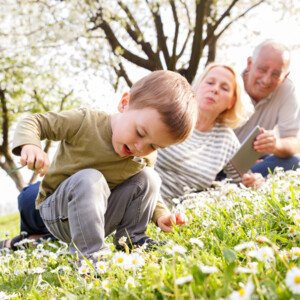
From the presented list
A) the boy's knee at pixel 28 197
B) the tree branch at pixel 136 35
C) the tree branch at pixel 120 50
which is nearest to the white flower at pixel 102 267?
the boy's knee at pixel 28 197

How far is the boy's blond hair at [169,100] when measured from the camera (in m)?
2.50

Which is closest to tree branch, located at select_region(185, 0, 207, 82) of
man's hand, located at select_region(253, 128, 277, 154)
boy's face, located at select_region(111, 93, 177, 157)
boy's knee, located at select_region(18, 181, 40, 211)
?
man's hand, located at select_region(253, 128, 277, 154)

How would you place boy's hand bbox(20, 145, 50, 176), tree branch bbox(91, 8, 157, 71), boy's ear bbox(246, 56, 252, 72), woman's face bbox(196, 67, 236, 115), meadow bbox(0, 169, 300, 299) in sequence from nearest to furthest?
meadow bbox(0, 169, 300, 299)
boy's hand bbox(20, 145, 50, 176)
woman's face bbox(196, 67, 236, 115)
boy's ear bbox(246, 56, 252, 72)
tree branch bbox(91, 8, 157, 71)

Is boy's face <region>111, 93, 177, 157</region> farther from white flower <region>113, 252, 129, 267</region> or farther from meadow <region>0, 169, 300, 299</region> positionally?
white flower <region>113, 252, 129, 267</region>

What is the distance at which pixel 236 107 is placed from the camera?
4707 millimetres

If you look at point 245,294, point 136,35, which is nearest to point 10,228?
point 245,294

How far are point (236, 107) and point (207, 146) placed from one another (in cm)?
55

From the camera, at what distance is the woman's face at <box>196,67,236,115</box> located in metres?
4.59

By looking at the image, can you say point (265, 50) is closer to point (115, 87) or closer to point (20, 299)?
point (20, 299)

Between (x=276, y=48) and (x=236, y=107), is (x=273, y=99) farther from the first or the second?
(x=236, y=107)

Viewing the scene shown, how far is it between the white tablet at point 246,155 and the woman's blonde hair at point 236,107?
8.4 inches

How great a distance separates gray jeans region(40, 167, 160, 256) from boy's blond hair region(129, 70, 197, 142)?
439mm

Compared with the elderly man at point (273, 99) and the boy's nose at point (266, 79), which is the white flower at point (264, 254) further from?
the boy's nose at point (266, 79)

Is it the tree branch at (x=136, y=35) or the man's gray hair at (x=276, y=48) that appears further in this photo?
the tree branch at (x=136, y=35)
